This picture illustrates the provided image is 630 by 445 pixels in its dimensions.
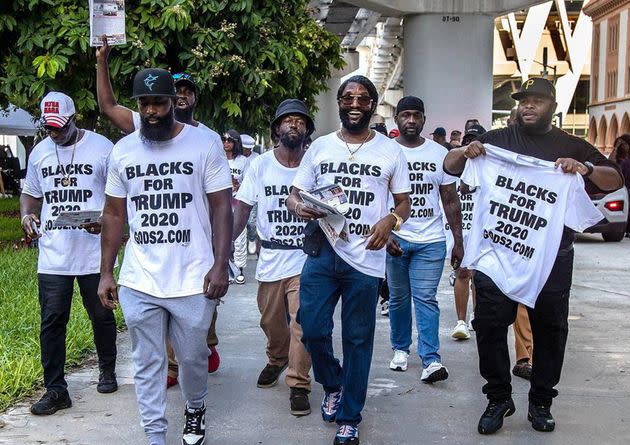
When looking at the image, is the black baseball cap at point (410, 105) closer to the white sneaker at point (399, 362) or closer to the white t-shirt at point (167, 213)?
the white sneaker at point (399, 362)

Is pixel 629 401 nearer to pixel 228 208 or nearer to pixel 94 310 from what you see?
pixel 228 208

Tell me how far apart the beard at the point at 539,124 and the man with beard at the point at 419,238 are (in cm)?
161

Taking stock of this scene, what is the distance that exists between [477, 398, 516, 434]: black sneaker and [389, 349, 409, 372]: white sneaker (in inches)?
63.6

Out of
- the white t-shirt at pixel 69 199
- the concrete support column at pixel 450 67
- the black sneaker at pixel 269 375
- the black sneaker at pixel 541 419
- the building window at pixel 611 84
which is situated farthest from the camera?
the building window at pixel 611 84

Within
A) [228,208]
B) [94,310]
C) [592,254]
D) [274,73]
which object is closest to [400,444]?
[228,208]

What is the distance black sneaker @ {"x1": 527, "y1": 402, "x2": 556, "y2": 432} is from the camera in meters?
6.05

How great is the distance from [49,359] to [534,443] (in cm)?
304

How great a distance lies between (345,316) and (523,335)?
221 cm

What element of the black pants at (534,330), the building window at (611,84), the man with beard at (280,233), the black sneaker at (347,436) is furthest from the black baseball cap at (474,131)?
the building window at (611,84)

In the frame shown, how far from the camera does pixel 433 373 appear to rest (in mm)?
7246

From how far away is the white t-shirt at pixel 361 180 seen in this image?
5.71m

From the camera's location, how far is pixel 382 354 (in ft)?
27.2

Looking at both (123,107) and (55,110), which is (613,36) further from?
(55,110)

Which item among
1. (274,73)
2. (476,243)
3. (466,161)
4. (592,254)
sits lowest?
(592,254)
